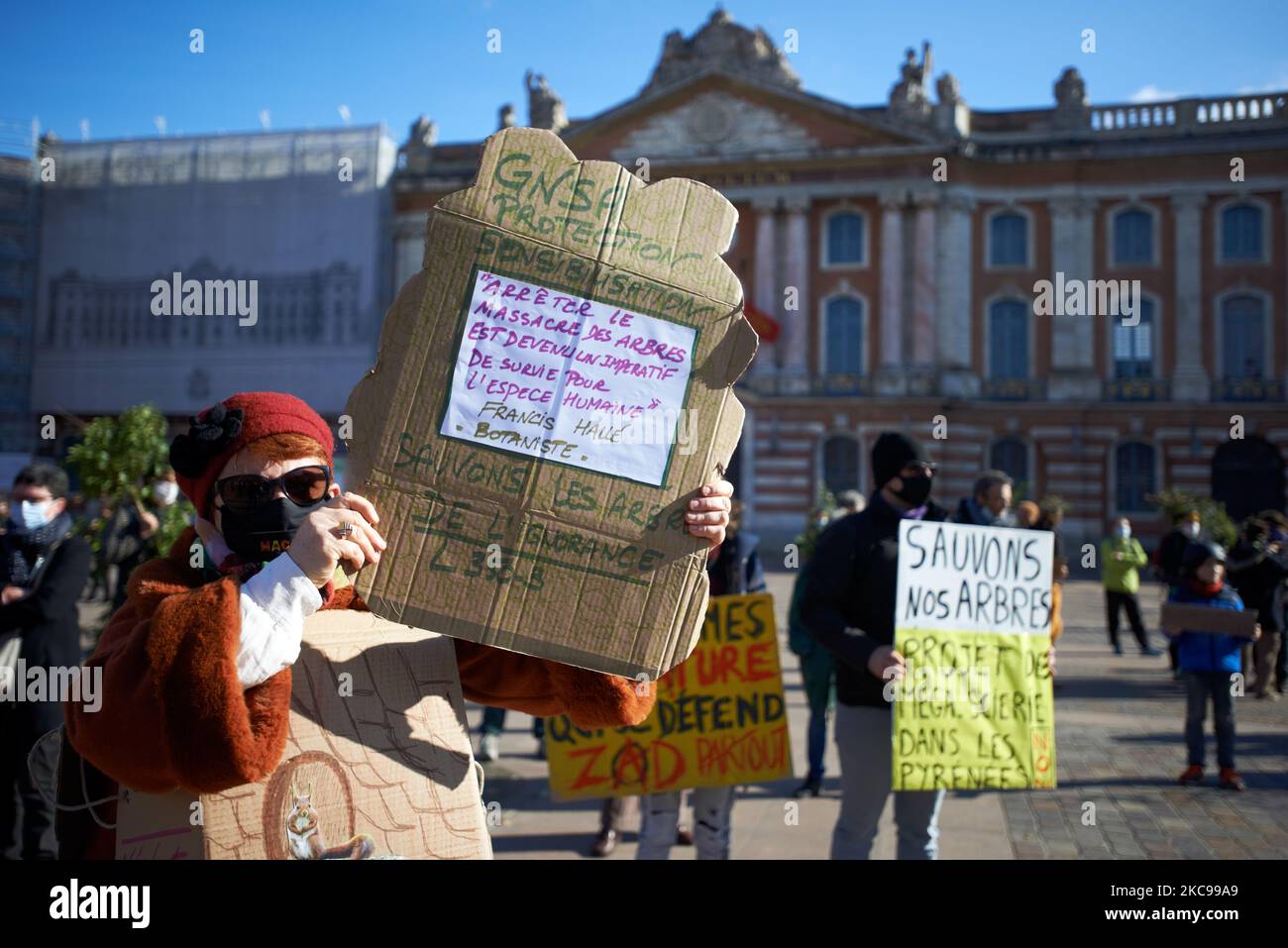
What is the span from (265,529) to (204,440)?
0.22 metres

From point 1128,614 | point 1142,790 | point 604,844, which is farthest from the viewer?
point 1128,614

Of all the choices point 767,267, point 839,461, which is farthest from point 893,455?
point 767,267

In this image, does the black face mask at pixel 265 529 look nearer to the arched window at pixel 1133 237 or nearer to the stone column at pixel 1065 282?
the stone column at pixel 1065 282

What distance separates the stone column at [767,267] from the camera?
1276 inches

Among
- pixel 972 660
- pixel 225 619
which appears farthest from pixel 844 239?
pixel 225 619

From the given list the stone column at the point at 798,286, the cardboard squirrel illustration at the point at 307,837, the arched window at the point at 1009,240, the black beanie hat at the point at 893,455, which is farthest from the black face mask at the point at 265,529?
the arched window at the point at 1009,240

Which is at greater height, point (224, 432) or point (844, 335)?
point (844, 335)

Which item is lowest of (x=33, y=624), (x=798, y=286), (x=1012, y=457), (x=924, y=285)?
(x=33, y=624)

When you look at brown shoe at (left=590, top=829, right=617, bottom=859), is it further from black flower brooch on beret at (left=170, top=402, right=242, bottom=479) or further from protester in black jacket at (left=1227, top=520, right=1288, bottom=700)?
protester in black jacket at (left=1227, top=520, right=1288, bottom=700)

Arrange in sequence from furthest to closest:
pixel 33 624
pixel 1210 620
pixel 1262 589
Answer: pixel 1262 589 < pixel 1210 620 < pixel 33 624

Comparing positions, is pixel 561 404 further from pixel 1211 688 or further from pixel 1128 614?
pixel 1128 614

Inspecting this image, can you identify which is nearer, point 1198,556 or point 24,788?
point 24,788

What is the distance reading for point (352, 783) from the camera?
1.99m

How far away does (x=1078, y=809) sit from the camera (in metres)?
Result: 6.56
